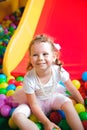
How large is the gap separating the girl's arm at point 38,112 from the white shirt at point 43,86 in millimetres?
32

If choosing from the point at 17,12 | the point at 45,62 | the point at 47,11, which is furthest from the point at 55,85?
the point at 17,12

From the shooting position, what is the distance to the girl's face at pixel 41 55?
4.37 ft

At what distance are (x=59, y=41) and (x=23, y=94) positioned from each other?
82 cm

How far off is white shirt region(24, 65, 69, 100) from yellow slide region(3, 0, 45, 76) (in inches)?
21.5

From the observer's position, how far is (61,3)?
2500 mm

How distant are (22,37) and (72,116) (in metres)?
0.95

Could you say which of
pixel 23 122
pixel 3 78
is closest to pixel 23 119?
pixel 23 122

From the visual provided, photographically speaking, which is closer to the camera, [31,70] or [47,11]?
[31,70]

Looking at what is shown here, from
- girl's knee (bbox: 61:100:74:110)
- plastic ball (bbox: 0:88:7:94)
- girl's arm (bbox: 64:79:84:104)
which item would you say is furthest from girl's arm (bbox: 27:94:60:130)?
plastic ball (bbox: 0:88:7:94)

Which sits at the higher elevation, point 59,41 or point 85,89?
point 59,41

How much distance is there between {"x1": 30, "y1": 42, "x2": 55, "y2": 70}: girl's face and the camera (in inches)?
52.4

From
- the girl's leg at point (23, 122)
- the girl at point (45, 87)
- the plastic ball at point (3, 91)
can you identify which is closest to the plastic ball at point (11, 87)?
the plastic ball at point (3, 91)

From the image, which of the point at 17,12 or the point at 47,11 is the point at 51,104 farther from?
the point at 17,12

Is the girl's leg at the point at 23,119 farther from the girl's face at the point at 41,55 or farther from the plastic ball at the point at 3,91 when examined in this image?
the plastic ball at the point at 3,91
